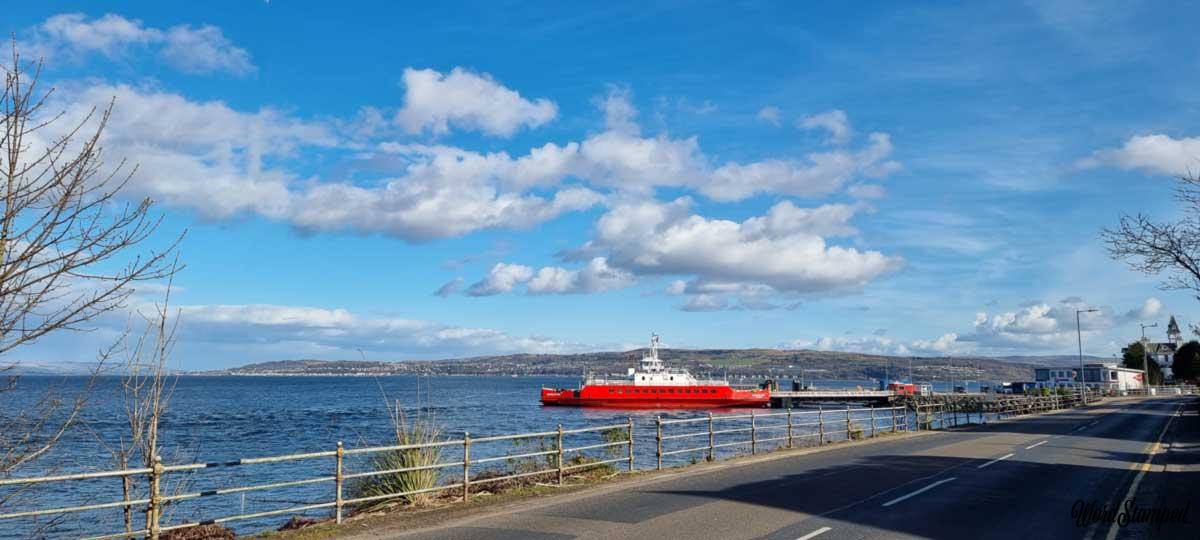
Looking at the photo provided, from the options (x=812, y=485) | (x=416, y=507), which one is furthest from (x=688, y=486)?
(x=416, y=507)

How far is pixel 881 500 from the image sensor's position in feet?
46.6

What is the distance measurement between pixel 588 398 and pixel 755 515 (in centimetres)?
7554

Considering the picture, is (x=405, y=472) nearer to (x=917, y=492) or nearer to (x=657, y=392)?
(x=917, y=492)

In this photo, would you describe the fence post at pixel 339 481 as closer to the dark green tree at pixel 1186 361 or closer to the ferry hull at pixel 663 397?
the ferry hull at pixel 663 397

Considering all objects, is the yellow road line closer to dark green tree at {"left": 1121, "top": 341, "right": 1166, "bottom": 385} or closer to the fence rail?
the fence rail

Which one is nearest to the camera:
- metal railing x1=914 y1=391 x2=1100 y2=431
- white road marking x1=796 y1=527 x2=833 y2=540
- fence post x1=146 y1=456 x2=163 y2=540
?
fence post x1=146 y1=456 x2=163 y2=540

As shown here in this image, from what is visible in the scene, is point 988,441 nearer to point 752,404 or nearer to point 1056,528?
point 1056,528

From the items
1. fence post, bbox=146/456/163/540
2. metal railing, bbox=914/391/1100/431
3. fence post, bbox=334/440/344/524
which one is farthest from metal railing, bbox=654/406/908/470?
fence post, bbox=146/456/163/540

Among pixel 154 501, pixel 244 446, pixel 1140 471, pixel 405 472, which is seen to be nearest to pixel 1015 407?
pixel 1140 471

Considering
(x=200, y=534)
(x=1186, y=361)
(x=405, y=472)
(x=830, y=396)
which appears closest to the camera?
(x=200, y=534)

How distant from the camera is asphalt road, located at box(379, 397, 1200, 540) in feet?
37.2

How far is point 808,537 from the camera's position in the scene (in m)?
10.8

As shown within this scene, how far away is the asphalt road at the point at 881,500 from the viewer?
37.2 feet

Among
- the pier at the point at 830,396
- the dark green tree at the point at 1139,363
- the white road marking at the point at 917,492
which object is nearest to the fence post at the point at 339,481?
the white road marking at the point at 917,492
